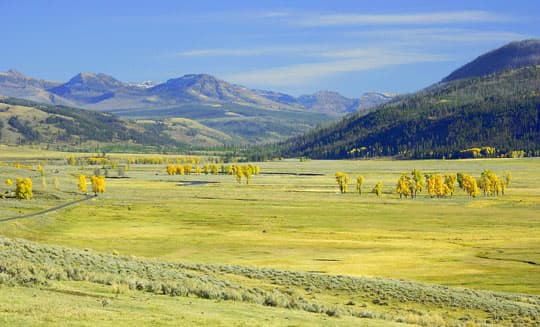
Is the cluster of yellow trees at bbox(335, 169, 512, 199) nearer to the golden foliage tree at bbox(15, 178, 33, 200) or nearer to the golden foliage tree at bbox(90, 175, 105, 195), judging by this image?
the golden foliage tree at bbox(90, 175, 105, 195)

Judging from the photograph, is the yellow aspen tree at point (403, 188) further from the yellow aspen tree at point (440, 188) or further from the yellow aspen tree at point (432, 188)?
the yellow aspen tree at point (440, 188)

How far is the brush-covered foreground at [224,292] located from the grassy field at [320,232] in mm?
12505

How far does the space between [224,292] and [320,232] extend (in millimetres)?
65429

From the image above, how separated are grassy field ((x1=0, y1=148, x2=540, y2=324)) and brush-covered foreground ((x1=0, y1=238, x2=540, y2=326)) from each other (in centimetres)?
1251

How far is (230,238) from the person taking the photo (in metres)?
96.2

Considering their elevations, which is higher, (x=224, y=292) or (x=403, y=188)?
(x=403, y=188)

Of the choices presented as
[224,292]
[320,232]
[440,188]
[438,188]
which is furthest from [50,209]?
[224,292]

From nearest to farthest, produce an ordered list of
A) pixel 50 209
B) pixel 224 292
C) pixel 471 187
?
pixel 224 292 < pixel 50 209 < pixel 471 187

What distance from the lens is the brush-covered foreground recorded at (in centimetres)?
3369

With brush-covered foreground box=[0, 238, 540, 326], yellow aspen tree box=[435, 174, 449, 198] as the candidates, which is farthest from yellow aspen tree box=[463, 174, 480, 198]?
brush-covered foreground box=[0, 238, 540, 326]

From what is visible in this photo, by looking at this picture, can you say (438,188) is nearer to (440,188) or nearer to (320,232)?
(440,188)

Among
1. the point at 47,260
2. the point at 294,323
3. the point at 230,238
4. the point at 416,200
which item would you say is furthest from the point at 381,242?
the point at 416,200

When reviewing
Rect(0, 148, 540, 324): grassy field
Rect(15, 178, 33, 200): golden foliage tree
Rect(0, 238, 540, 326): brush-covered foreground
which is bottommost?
Rect(0, 148, 540, 324): grassy field

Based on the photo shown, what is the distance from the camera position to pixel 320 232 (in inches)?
4156
